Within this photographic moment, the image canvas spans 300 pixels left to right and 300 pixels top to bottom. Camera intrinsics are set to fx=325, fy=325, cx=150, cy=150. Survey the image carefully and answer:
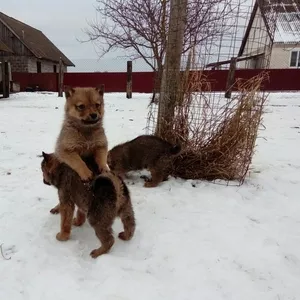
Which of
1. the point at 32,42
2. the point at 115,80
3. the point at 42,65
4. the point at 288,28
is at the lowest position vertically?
the point at 115,80

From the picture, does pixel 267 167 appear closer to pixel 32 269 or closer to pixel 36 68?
pixel 32 269

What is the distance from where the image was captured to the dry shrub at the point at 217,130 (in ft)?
15.3

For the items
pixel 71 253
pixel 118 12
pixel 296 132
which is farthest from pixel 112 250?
pixel 118 12

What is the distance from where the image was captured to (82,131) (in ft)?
11.4

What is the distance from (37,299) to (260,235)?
2179mm

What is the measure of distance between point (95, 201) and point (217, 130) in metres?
2.51

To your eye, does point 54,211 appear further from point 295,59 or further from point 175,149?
point 295,59

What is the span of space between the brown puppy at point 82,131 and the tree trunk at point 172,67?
1.68 meters

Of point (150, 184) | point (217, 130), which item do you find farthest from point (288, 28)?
point (150, 184)

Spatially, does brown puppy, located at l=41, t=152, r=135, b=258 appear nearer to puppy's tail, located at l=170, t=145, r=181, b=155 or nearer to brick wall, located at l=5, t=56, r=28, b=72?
puppy's tail, located at l=170, t=145, r=181, b=155

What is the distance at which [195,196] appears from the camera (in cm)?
422

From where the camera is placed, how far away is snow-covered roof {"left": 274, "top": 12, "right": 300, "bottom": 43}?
27.2m

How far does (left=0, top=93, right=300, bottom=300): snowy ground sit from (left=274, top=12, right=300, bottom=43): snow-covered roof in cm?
2578

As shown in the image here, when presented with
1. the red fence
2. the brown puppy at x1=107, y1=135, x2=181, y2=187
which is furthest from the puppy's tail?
the red fence
